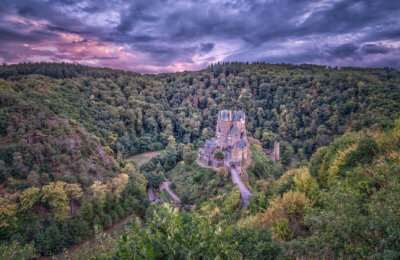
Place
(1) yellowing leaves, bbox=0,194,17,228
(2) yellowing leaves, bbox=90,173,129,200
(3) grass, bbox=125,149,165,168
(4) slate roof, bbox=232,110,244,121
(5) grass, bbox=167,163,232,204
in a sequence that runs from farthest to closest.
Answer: (3) grass, bbox=125,149,165,168, (4) slate roof, bbox=232,110,244,121, (5) grass, bbox=167,163,232,204, (2) yellowing leaves, bbox=90,173,129,200, (1) yellowing leaves, bbox=0,194,17,228

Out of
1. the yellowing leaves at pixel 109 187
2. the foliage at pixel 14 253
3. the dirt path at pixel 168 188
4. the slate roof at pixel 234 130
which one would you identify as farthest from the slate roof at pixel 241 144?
the foliage at pixel 14 253

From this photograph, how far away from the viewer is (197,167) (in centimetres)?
4194

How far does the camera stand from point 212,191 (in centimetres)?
3180

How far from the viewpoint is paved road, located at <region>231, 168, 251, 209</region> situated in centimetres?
2462

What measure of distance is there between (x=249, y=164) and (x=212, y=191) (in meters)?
10.9

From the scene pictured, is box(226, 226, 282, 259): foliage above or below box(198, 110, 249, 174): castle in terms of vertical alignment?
above

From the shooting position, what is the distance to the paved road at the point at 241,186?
80.8 feet

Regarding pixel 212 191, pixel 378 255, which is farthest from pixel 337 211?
pixel 212 191

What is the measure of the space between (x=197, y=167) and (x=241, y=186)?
48.9 ft

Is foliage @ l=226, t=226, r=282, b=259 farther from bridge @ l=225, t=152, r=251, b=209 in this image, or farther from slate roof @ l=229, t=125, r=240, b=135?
slate roof @ l=229, t=125, r=240, b=135

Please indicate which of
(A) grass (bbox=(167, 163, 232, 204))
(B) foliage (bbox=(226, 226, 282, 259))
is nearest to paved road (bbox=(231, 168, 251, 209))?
(A) grass (bbox=(167, 163, 232, 204))

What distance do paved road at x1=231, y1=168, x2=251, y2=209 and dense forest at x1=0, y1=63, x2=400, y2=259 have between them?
1.74m

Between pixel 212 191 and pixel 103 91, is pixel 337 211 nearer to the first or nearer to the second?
pixel 212 191

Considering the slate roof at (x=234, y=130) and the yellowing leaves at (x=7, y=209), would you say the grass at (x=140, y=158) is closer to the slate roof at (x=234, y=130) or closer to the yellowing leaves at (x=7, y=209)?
Answer: the slate roof at (x=234, y=130)
